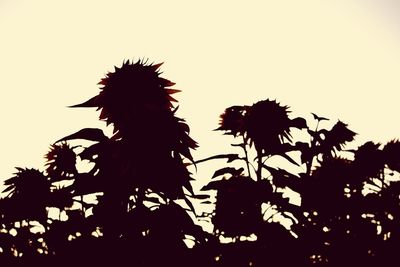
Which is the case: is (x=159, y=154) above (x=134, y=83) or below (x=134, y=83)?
below

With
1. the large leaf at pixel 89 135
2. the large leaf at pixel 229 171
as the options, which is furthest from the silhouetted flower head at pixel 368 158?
the large leaf at pixel 89 135

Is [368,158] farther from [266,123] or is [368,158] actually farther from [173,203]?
[173,203]

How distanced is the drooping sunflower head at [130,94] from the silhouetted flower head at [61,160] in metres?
1.93

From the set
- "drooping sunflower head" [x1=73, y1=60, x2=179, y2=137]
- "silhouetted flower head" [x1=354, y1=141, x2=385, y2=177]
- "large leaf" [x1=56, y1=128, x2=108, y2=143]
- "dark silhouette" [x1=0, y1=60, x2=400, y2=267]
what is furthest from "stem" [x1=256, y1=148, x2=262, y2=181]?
"large leaf" [x1=56, y1=128, x2=108, y2=143]

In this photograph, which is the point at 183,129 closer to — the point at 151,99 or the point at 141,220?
the point at 151,99

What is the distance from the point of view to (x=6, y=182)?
4.83 metres

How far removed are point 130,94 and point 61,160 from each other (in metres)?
3.05

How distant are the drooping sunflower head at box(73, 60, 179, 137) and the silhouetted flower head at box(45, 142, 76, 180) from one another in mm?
1929

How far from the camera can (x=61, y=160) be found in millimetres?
5484

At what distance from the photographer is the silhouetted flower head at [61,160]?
513 cm

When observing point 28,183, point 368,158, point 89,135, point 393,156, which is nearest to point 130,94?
point 89,135

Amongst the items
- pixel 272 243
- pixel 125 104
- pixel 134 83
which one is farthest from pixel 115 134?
pixel 272 243

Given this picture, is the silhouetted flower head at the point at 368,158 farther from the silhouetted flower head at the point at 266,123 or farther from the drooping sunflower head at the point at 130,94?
the drooping sunflower head at the point at 130,94

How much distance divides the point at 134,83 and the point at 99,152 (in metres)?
0.69
